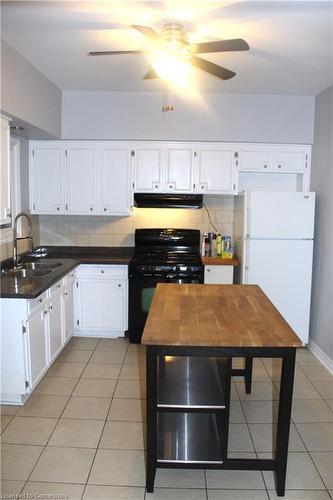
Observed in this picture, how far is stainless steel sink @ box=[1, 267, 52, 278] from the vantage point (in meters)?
3.55

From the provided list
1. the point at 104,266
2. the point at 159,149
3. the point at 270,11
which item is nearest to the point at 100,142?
the point at 159,149

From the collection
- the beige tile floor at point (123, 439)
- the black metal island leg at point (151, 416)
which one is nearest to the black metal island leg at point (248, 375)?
the beige tile floor at point (123, 439)

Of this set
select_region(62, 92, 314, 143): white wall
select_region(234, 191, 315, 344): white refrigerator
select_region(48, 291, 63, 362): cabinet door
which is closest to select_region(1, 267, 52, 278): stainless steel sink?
select_region(48, 291, 63, 362): cabinet door

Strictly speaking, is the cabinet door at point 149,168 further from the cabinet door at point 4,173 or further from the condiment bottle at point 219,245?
the cabinet door at point 4,173

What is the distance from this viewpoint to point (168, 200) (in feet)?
14.1

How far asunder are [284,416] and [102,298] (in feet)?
8.42

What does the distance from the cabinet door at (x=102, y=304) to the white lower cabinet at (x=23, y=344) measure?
0.89m

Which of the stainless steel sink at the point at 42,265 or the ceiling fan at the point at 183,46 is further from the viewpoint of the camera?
the stainless steel sink at the point at 42,265

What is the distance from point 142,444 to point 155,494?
1.41 ft

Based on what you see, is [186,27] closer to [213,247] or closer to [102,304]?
[213,247]

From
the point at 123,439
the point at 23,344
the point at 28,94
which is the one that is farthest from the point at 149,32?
the point at 123,439

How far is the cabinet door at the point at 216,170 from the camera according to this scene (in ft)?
14.0

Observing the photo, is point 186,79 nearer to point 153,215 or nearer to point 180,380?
point 153,215

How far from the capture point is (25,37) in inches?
109
